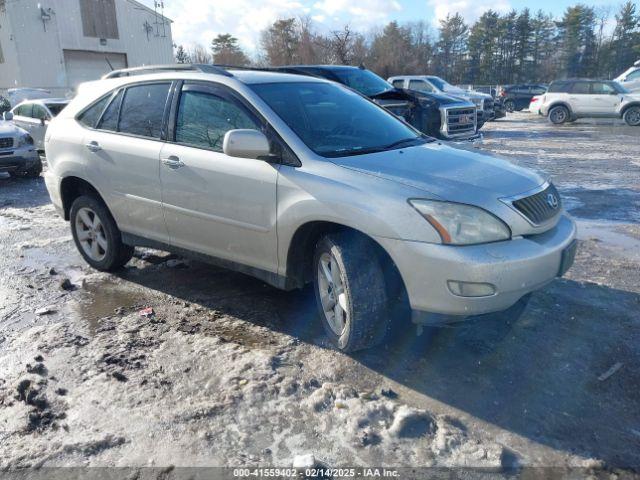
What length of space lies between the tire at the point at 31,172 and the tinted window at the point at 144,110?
7.22 meters

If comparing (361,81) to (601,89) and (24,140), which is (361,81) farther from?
(601,89)

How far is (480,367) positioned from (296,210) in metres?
1.51

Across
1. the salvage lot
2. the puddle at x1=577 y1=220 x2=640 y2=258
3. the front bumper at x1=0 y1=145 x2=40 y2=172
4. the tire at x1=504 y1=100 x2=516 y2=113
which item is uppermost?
the front bumper at x1=0 y1=145 x2=40 y2=172

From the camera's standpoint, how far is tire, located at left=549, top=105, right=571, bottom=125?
2194 cm

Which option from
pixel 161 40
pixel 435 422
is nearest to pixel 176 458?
pixel 435 422

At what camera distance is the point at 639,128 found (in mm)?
20094

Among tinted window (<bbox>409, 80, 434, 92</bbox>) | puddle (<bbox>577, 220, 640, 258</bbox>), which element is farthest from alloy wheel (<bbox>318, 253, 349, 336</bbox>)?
tinted window (<bbox>409, 80, 434, 92</bbox>)

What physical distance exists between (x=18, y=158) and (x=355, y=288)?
938 cm

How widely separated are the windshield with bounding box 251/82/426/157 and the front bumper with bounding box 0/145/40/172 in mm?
8065

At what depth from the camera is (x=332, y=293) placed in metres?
3.57

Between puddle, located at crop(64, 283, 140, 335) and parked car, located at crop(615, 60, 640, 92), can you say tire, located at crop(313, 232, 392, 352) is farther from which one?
parked car, located at crop(615, 60, 640, 92)

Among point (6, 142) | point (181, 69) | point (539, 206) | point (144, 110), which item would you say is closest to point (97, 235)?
point (144, 110)

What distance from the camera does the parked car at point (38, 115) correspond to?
13.1 m

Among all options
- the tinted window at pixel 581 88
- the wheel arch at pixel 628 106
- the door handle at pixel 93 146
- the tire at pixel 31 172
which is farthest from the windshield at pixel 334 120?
the tinted window at pixel 581 88
